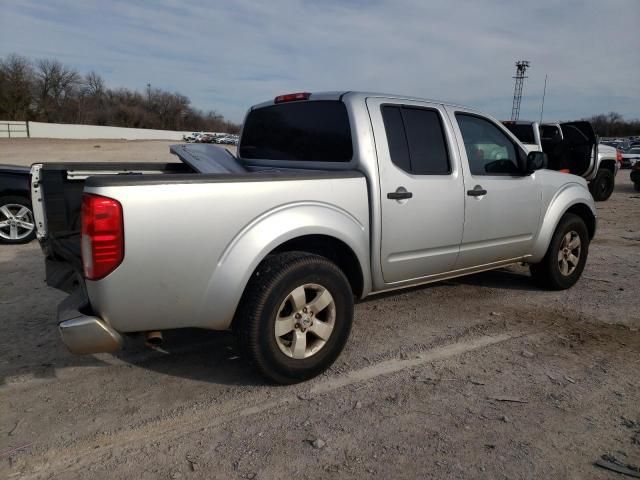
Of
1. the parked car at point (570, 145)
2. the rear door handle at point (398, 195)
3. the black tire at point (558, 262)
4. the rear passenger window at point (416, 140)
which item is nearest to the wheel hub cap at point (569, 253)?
the black tire at point (558, 262)

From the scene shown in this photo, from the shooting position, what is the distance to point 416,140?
153 inches

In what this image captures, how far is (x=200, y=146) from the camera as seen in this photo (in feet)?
14.6

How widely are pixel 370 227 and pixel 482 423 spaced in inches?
56.8

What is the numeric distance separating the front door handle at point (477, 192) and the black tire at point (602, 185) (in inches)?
440

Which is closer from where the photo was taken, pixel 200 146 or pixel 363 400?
pixel 363 400

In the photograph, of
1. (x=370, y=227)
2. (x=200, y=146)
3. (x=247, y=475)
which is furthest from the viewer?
(x=200, y=146)

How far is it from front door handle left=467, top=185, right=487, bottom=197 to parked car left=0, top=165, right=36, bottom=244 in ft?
19.8

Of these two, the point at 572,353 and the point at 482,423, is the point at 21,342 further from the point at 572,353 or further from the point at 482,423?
the point at 572,353

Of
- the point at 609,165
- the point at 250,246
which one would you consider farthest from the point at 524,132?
the point at 250,246

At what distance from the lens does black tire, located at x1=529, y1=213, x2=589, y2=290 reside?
502 cm

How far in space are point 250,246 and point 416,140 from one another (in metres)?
1.72

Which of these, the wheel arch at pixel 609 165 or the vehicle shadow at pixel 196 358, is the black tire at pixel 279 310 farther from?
the wheel arch at pixel 609 165

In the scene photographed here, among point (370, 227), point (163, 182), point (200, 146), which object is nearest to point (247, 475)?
point (163, 182)

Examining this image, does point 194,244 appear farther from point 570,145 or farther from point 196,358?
point 570,145
